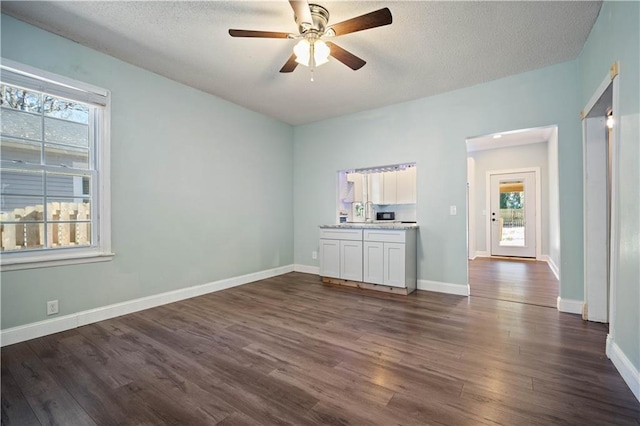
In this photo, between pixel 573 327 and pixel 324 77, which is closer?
pixel 573 327

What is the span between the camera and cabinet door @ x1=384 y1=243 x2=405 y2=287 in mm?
3773

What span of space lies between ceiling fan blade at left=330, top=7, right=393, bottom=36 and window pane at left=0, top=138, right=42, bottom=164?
2856 mm

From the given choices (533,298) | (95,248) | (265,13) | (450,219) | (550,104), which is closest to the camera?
(265,13)

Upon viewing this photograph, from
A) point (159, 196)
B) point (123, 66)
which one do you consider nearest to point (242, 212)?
point (159, 196)

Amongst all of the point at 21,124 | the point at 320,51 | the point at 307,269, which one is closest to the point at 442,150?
the point at 320,51

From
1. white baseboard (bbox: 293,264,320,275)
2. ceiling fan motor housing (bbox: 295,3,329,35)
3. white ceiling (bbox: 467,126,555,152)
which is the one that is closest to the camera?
ceiling fan motor housing (bbox: 295,3,329,35)

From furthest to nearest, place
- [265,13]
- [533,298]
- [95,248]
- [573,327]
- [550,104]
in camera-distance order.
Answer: [533,298], [550,104], [95,248], [573,327], [265,13]

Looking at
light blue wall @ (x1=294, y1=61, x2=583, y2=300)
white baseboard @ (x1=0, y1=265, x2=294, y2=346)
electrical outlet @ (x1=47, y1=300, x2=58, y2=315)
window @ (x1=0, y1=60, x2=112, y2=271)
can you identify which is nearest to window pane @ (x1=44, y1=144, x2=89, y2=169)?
window @ (x1=0, y1=60, x2=112, y2=271)

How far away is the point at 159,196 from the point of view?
11.2 ft

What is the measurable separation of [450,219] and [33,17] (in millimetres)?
4812

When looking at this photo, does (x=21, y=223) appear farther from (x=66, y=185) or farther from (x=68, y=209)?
(x=66, y=185)

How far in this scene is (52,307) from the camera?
2600 millimetres

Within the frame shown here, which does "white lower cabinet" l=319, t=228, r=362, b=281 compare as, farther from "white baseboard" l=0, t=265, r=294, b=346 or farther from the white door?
the white door

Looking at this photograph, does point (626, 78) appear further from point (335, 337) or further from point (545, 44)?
point (335, 337)
